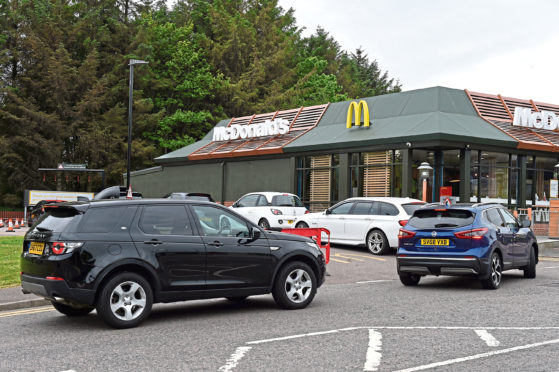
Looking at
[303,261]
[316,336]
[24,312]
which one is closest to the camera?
[316,336]

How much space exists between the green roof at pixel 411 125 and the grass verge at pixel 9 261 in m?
14.2

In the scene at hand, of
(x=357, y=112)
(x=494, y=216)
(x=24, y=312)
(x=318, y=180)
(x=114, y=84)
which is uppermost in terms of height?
(x=114, y=84)

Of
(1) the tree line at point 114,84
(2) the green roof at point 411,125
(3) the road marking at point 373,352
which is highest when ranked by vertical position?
(1) the tree line at point 114,84

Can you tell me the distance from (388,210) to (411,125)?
30.4ft

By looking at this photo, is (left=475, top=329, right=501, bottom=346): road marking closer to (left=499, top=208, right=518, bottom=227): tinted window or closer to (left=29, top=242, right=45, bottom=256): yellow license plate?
(left=29, top=242, right=45, bottom=256): yellow license plate

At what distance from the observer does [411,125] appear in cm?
2650

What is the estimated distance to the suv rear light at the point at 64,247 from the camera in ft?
24.9

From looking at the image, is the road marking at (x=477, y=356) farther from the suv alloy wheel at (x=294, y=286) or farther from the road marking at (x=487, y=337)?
Answer: the suv alloy wheel at (x=294, y=286)

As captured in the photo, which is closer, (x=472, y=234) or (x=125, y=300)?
(x=125, y=300)

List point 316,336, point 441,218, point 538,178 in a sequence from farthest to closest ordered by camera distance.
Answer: point 538,178 < point 441,218 < point 316,336

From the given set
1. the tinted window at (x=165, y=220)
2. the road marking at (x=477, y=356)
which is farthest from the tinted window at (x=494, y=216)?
the tinted window at (x=165, y=220)

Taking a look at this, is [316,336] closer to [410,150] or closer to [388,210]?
[388,210]

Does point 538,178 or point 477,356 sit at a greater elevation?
point 538,178

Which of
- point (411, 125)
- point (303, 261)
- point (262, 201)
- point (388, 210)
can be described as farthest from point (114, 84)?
point (303, 261)
